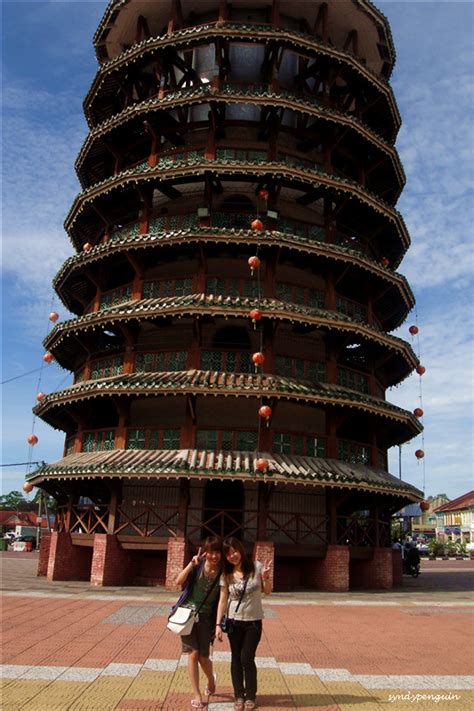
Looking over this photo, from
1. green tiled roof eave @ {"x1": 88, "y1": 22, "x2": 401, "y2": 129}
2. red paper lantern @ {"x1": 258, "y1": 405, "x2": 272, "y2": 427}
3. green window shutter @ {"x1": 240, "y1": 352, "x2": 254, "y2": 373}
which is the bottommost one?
red paper lantern @ {"x1": 258, "y1": 405, "x2": 272, "y2": 427}

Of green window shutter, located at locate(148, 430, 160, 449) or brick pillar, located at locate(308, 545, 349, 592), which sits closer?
brick pillar, located at locate(308, 545, 349, 592)

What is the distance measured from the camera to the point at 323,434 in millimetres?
23766

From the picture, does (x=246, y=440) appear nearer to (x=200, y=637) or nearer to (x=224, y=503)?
(x=224, y=503)

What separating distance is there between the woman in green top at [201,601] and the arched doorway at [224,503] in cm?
1388

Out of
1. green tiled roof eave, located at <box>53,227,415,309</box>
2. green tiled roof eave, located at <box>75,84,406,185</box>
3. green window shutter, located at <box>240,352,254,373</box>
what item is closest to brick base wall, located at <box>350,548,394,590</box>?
green window shutter, located at <box>240,352,254,373</box>

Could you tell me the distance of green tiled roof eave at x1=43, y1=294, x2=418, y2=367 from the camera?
21.9 m

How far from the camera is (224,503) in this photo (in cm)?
2294

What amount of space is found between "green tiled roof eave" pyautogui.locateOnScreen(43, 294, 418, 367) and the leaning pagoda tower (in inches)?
3.9

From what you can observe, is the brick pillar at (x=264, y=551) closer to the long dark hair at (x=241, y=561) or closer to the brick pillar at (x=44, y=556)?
the brick pillar at (x=44, y=556)

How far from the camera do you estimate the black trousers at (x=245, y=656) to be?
24.8 ft

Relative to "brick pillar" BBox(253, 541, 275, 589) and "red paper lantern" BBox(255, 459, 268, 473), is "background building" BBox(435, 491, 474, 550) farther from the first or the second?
"red paper lantern" BBox(255, 459, 268, 473)

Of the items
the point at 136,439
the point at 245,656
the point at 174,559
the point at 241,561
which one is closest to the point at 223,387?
the point at 136,439

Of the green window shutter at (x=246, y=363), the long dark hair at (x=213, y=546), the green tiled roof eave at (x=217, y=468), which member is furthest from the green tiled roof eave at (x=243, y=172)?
the long dark hair at (x=213, y=546)

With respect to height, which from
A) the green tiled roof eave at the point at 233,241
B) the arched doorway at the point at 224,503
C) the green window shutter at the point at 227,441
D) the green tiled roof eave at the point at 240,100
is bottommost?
the arched doorway at the point at 224,503
